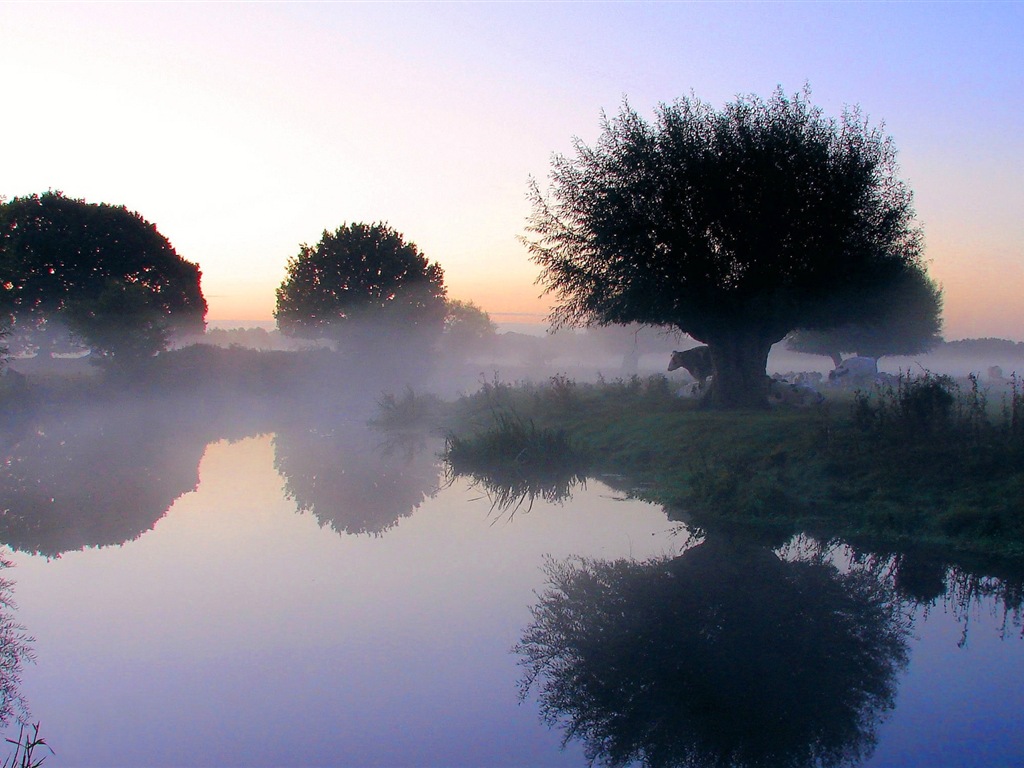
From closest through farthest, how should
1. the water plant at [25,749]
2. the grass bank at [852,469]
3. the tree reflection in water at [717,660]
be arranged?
the water plant at [25,749]
the tree reflection in water at [717,660]
the grass bank at [852,469]

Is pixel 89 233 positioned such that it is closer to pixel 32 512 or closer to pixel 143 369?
pixel 143 369

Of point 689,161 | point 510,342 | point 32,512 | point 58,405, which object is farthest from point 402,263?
point 510,342

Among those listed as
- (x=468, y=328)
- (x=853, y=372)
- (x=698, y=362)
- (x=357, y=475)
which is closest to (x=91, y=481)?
(x=357, y=475)

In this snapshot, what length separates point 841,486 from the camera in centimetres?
1159

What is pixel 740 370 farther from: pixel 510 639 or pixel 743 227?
pixel 510 639

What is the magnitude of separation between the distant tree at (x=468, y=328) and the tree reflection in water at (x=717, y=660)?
233ft

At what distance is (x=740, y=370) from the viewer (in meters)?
20.4

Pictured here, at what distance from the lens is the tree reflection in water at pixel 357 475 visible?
12484mm

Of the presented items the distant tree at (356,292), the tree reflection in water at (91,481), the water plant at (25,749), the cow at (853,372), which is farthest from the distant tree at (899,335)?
the water plant at (25,749)

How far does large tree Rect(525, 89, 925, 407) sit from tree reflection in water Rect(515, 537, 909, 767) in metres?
11.5

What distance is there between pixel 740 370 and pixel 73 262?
1736 inches

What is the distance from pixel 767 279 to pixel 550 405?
28.0 ft

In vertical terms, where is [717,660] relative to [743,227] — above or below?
below

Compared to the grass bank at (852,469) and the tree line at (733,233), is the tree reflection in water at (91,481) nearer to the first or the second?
the grass bank at (852,469)
